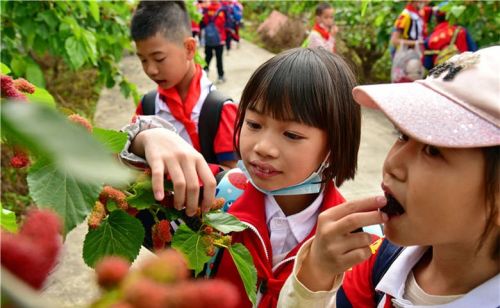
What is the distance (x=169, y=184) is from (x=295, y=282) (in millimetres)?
293

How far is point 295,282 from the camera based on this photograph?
3.21ft

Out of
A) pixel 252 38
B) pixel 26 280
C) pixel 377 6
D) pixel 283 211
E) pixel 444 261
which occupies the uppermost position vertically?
pixel 26 280

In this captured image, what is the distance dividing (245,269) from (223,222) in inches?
3.5

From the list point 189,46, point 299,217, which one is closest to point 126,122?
point 189,46

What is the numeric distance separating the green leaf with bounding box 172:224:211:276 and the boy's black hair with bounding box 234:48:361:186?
0.36 m

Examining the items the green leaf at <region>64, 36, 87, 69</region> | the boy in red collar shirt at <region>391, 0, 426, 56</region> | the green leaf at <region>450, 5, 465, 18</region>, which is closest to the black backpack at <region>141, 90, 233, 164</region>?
the green leaf at <region>64, 36, 87, 69</region>

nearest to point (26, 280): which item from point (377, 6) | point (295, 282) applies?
point (295, 282)

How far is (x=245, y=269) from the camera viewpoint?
940 millimetres

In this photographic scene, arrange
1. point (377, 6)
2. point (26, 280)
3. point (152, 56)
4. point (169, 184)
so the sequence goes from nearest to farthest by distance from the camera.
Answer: point (26, 280)
point (169, 184)
point (152, 56)
point (377, 6)

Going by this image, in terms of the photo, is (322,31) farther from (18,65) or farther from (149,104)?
(149,104)

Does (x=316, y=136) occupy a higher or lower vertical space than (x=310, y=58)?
lower

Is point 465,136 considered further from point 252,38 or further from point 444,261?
point 252,38

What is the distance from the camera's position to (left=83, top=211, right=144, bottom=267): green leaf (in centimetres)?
83

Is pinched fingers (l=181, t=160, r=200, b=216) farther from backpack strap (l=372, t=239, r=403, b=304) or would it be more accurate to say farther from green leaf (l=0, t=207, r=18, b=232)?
backpack strap (l=372, t=239, r=403, b=304)
